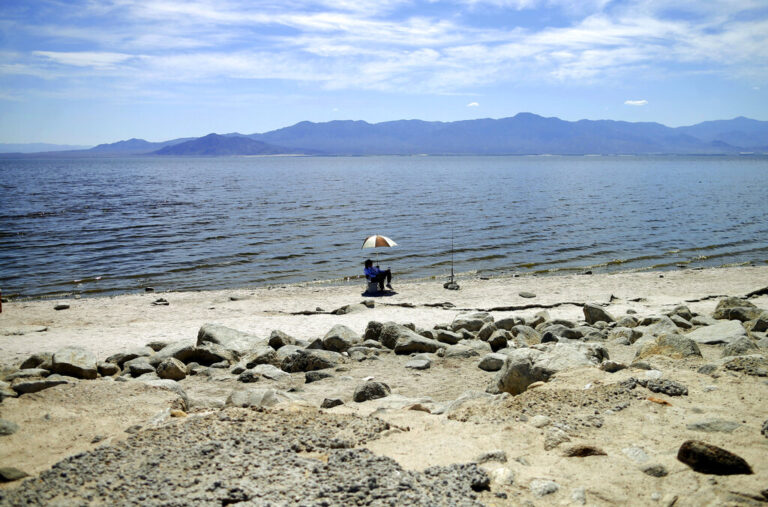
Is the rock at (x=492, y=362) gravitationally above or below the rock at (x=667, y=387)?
below

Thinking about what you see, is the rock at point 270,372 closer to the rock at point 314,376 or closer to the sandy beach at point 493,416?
the sandy beach at point 493,416

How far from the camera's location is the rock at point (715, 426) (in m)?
5.63

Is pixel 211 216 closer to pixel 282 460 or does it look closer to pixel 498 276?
pixel 498 276

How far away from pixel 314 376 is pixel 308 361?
2.45ft

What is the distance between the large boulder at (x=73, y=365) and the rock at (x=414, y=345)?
5.55 metres

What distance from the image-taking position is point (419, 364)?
10219 mm

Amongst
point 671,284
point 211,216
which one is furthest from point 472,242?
point 211,216

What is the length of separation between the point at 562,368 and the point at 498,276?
598 inches

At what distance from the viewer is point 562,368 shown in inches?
317

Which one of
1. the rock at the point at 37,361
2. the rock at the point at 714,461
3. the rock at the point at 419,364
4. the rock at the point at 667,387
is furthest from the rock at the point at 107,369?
the rock at the point at 714,461

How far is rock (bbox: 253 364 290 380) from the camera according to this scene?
32.0 ft

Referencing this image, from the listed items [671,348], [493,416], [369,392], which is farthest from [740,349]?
[369,392]

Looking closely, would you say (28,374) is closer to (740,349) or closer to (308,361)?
(308,361)

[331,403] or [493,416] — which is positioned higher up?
[493,416]
